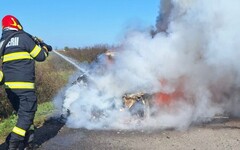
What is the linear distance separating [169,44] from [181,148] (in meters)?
3.37

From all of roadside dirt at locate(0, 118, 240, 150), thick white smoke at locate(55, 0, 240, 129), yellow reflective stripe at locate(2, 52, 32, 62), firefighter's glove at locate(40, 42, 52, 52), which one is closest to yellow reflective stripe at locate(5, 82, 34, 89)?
yellow reflective stripe at locate(2, 52, 32, 62)

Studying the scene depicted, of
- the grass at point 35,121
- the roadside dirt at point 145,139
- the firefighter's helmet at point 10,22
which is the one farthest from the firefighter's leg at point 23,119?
the grass at point 35,121

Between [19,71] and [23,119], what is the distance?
85 centimetres

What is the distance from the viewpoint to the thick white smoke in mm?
9742

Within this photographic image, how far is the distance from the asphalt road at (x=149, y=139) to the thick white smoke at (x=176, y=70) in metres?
0.60

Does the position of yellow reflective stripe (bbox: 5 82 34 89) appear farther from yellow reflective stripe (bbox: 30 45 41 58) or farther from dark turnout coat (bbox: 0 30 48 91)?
yellow reflective stripe (bbox: 30 45 41 58)

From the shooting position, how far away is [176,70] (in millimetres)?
10094

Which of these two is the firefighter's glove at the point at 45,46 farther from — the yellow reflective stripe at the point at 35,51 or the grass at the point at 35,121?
the grass at the point at 35,121

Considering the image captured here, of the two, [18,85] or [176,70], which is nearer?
[18,85]

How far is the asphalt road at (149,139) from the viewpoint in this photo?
7.72 metres

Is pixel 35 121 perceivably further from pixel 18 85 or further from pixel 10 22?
pixel 10 22

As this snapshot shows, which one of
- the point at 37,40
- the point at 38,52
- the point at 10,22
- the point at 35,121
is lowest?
the point at 35,121

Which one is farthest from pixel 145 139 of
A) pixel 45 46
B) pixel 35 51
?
pixel 35 51

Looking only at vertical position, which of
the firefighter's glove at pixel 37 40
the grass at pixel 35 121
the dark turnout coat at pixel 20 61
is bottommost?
the grass at pixel 35 121
